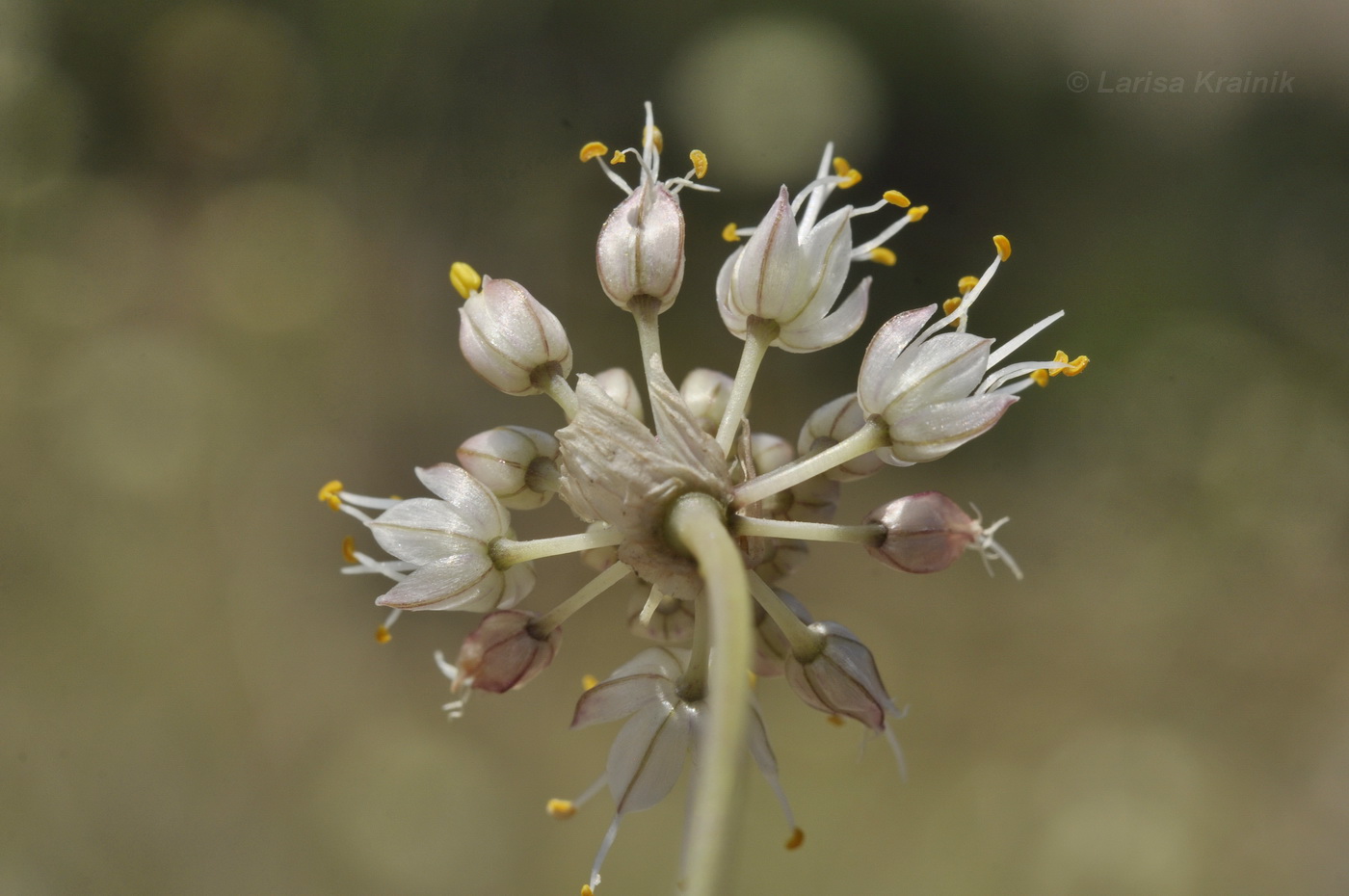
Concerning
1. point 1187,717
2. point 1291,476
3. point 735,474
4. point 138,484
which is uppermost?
point 735,474

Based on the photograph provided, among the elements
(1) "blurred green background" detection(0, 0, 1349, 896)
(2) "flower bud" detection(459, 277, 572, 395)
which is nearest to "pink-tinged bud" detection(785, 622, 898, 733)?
(2) "flower bud" detection(459, 277, 572, 395)

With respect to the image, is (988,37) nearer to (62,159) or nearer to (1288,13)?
(1288,13)

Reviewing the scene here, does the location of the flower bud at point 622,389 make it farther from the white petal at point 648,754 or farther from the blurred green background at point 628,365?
the blurred green background at point 628,365

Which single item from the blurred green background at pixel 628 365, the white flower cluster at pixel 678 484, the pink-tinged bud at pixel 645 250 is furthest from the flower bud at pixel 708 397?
the blurred green background at pixel 628 365

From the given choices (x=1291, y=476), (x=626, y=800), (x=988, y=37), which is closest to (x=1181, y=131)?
(x=988, y=37)

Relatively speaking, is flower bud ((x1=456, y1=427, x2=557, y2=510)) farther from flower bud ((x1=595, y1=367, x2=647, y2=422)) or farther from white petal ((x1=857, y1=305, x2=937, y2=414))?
white petal ((x1=857, y1=305, x2=937, y2=414))

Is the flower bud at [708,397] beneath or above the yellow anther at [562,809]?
above

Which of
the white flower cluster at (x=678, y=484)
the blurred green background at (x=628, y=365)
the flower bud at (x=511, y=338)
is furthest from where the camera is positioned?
the blurred green background at (x=628, y=365)
